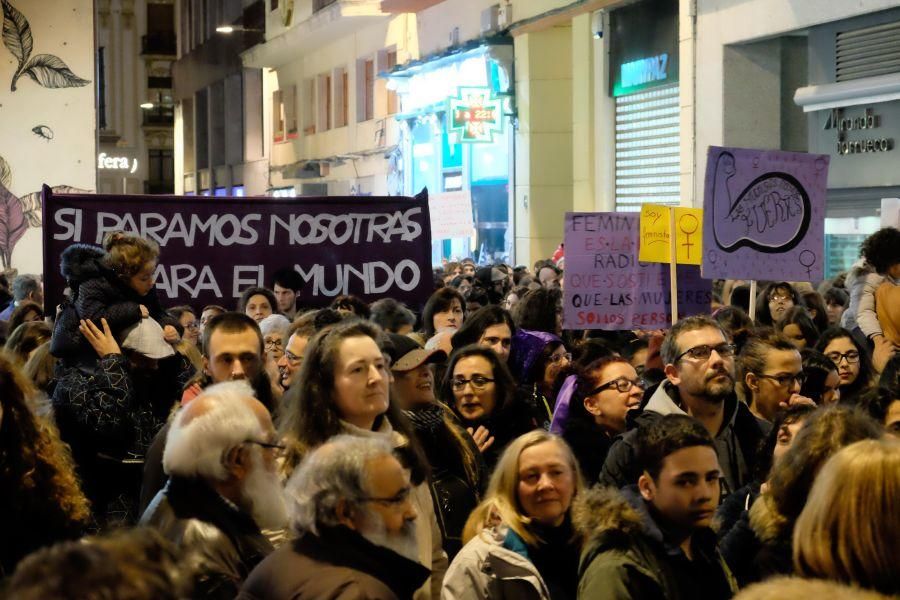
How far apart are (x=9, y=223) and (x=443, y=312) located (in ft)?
33.2

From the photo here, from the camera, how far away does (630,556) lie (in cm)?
459

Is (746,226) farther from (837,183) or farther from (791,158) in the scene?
(837,183)

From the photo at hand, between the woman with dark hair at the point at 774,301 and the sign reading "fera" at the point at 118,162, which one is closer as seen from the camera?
the woman with dark hair at the point at 774,301

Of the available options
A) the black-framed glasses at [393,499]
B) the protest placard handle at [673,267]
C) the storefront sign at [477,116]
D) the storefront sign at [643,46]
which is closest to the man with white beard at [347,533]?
the black-framed glasses at [393,499]

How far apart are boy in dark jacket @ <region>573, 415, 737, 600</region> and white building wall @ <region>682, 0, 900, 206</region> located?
41.5ft

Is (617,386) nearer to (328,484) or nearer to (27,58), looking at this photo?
(328,484)

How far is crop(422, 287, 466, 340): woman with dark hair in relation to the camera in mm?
10156

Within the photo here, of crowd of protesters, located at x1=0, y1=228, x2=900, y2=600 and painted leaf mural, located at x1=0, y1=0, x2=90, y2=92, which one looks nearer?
crowd of protesters, located at x1=0, y1=228, x2=900, y2=600

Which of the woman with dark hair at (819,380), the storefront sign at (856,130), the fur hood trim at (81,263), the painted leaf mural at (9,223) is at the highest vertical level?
the storefront sign at (856,130)

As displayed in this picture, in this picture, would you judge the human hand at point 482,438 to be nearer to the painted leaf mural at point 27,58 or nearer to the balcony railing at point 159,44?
the painted leaf mural at point 27,58

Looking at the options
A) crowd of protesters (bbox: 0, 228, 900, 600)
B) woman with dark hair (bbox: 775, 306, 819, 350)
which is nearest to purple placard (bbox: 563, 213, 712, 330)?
woman with dark hair (bbox: 775, 306, 819, 350)

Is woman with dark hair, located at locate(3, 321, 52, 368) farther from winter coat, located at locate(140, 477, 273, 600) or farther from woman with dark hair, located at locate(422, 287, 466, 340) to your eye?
winter coat, located at locate(140, 477, 273, 600)

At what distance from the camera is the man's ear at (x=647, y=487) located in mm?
4887

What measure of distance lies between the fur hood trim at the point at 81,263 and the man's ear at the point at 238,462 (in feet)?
9.00
